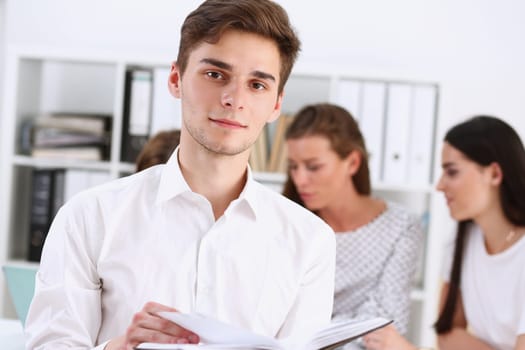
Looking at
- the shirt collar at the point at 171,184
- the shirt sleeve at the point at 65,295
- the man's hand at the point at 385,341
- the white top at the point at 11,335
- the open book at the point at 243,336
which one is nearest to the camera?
the open book at the point at 243,336

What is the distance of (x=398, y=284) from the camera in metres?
2.26

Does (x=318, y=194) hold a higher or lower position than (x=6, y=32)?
lower

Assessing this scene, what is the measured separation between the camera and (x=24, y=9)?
3.78 metres

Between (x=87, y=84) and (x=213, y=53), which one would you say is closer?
(x=213, y=53)

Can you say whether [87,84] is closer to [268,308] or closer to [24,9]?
[24,9]

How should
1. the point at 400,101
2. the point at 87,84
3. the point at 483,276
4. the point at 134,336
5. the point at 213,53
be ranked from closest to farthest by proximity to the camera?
the point at 134,336 < the point at 213,53 < the point at 483,276 < the point at 400,101 < the point at 87,84

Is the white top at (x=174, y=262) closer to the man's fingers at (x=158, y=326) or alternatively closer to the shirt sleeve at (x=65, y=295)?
the shirt sleeve at (x=65, y=295)

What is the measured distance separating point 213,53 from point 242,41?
0.05 m

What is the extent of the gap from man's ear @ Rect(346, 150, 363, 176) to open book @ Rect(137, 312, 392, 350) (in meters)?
1.35

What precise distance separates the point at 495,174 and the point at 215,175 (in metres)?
→ 1.24

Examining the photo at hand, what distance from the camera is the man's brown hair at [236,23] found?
1317mm

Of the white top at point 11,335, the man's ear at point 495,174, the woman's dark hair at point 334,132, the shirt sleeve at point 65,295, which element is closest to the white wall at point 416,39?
the woman's dark hair at point 334,132

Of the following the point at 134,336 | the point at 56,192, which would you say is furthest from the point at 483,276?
the point at 56,192

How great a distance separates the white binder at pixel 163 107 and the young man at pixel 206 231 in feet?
5.82
